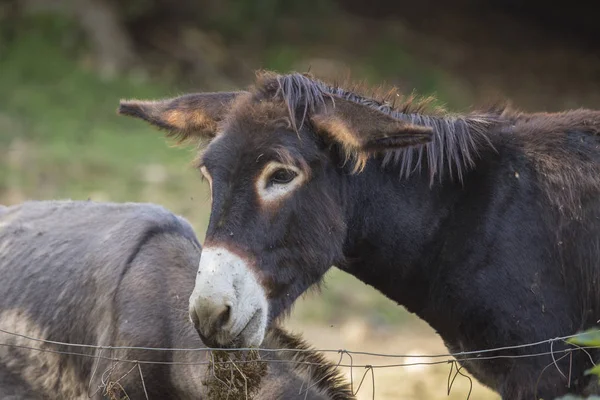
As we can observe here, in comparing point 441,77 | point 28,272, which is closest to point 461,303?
point 28,272

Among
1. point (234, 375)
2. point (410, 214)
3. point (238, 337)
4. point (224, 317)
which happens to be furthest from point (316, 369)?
point (410, 214)

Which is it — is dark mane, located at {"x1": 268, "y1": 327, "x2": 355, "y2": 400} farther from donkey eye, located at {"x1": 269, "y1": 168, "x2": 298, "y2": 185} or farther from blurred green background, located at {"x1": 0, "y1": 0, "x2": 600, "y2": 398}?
blurred green background, located at {"x1": 0, "y1": 0, "x2": 600, "y2": 398}

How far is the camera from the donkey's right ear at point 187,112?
13.1 ft

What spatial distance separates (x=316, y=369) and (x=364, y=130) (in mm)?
1039

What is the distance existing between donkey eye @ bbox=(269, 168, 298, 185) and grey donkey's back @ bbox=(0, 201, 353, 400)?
0.77 m

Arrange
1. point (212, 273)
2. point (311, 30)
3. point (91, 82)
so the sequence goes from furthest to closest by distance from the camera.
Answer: point (311, 30), point (91, 82), point (212, 273)

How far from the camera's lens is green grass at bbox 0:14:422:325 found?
9500 millimetres

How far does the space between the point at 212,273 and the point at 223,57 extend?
12.3m

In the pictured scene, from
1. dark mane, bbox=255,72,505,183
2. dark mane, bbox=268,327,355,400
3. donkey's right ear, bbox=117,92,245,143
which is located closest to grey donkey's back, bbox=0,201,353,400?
dark mane, bbox=268,327,355,400

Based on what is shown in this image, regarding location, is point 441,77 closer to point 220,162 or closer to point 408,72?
point 408,72

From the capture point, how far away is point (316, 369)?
154 inches

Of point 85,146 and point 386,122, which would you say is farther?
point 85,146

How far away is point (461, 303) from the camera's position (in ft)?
12.9

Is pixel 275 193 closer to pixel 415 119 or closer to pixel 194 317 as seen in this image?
pixel 194 317
